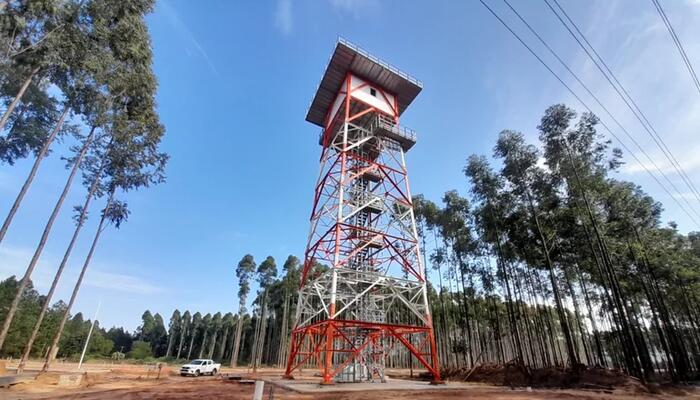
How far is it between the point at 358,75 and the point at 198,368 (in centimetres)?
2442

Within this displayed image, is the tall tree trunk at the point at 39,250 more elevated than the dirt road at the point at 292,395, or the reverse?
the tall tree trunk at the point at 39,250

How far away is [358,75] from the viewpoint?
19.8m

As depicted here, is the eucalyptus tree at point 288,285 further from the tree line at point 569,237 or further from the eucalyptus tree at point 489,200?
the eucalyptus tree at point 489,200

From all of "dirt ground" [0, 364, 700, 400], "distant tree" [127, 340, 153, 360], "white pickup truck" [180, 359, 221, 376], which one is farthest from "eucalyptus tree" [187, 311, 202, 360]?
"dirt ground" [0, 364, 700, 400]

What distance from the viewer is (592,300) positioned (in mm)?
28844

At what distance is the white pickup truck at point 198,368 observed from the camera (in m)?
21.2

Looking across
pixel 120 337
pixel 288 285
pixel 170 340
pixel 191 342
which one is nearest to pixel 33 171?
pixel 288 285

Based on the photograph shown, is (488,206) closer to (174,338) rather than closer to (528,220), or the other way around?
(528,220)

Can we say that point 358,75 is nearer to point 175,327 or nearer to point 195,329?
point 195,329

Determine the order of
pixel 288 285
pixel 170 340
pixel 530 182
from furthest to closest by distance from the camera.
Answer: pixel 170 340
pixel 288 285
pixel 530 182

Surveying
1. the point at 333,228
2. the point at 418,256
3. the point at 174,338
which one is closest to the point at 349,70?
the point at 333,228

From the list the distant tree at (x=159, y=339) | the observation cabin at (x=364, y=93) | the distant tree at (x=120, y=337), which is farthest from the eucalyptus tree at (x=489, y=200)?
the distant tree at (x=120, y=337)

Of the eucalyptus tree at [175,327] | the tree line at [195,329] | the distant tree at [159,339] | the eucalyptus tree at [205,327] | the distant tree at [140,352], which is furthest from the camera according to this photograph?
the distant tree at [159,339]

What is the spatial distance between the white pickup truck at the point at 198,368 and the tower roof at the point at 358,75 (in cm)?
2068
